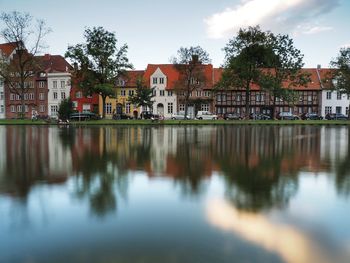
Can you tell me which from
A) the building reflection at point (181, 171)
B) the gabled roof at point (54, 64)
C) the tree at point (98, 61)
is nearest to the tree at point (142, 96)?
the tree at point (98, 61)

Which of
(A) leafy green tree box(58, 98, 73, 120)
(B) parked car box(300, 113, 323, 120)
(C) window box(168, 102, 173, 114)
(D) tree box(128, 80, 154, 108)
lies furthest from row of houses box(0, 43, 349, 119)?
(A) leafy green tree box(58, 98, 73, 120)

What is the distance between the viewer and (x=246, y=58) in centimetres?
5628

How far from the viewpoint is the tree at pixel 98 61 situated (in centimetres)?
5706

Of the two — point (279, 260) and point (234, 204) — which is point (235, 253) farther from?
point (234, 204)

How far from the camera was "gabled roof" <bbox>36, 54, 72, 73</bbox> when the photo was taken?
8375cm

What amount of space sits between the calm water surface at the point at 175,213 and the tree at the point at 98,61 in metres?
46.7

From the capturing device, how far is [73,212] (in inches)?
275

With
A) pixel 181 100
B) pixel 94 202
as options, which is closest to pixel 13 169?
pixel 94 202

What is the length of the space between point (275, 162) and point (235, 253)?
340 inches

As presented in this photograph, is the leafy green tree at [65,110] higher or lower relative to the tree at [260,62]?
lower

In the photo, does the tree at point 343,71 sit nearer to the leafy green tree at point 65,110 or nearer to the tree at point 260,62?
the tree at point 260,62

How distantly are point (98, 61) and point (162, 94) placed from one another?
74.1 ft

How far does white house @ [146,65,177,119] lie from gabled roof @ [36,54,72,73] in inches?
817

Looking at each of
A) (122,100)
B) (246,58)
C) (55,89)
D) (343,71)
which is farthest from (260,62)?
(55,89)
